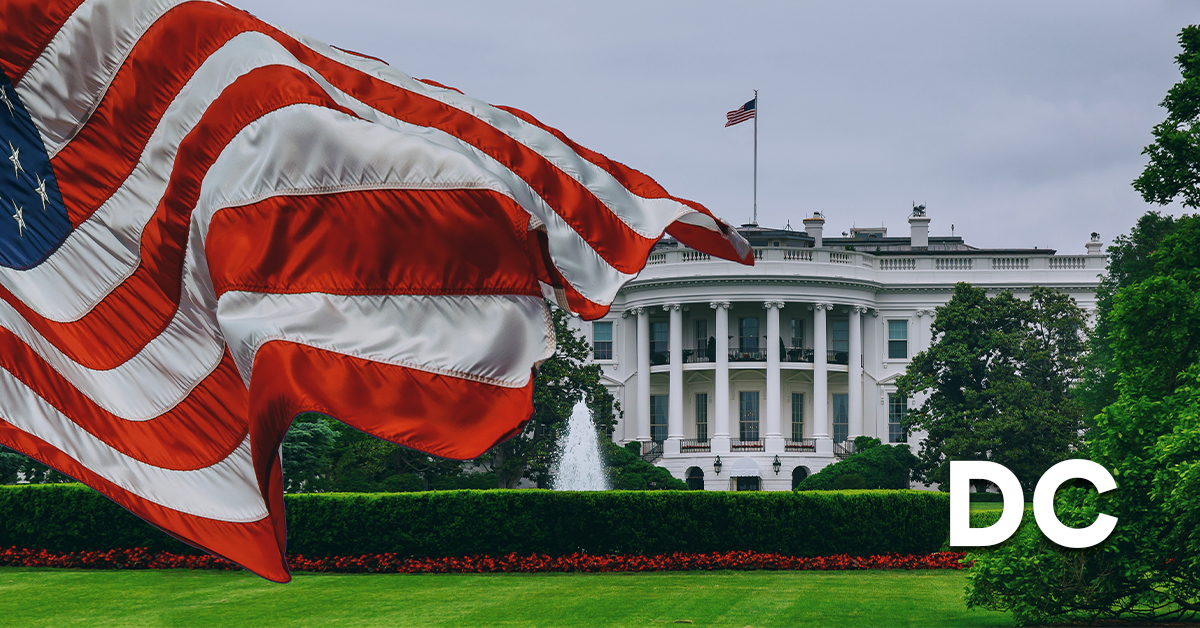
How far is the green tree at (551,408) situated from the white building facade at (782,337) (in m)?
9.90

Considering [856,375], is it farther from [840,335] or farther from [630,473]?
[630,473]

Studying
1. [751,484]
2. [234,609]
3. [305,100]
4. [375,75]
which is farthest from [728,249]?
[751,484]

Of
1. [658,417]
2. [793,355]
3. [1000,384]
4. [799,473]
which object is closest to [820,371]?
[793,355]

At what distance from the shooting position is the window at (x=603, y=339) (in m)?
59.3

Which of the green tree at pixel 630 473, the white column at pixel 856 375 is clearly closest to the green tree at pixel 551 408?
the green tree at pixel 630 473

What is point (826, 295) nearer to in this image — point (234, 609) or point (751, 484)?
point (751, 484)

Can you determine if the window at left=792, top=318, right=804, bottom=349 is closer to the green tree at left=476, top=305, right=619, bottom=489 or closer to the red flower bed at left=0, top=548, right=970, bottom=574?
the green tree at left=476, top=305, right=619, bottom=489

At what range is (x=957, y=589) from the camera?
52.3 ft

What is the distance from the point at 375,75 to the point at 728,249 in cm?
215

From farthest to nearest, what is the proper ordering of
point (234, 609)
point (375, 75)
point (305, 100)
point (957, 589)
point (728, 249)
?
point (957, 589), point (234, 609), point (728, 249), point (375, 75), point (305, 100)

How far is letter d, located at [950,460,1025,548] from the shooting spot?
934 cm

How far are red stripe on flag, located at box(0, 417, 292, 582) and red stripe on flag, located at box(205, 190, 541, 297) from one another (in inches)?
41.9

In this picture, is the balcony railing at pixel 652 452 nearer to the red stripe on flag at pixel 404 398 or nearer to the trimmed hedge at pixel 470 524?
the trimmed hedge at pixel 470 524

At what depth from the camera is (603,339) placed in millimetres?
59594
